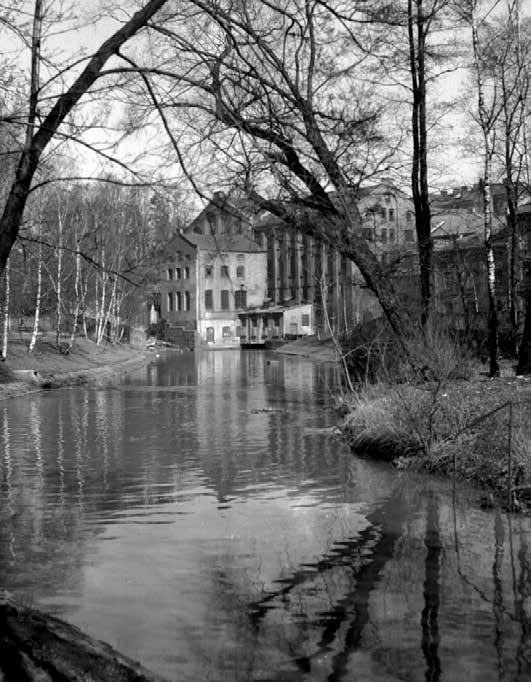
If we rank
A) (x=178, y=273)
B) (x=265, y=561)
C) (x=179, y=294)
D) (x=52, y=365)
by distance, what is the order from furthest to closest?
(x=178, y=273) → (x=179, y=294) → (x=52, y=365) → (x=265, y=561)

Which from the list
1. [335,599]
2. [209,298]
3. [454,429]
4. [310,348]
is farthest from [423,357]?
[209,298]

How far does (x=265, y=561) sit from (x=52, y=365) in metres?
33.7

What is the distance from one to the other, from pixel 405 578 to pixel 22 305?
39537 mm

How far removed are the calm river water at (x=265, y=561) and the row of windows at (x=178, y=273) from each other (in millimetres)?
85397

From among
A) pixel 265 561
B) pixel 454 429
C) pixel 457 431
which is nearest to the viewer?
pixel 265 561

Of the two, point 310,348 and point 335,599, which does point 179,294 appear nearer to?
point 310,348

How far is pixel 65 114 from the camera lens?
7.91m

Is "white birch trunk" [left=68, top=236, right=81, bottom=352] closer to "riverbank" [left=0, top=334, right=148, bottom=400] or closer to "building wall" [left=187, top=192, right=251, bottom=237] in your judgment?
"riverbank" [left=0, top=334, right=148, bottom=400]

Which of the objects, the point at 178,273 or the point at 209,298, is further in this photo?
the point at 178,273

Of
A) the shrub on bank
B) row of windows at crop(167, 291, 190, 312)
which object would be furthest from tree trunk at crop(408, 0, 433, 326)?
row of windows at crop(167, 291, 190, 312)

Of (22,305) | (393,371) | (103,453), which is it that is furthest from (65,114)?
(22,305)

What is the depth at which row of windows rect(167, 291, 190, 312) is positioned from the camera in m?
103

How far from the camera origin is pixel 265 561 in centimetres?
980

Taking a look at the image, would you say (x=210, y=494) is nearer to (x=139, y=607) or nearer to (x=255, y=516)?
(x=255, y=516)
